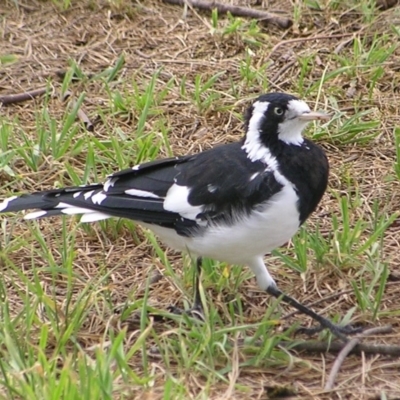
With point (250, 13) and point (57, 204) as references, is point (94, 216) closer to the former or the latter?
point (57, 204)

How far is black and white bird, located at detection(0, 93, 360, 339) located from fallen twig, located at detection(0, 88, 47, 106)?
1511 millimetres

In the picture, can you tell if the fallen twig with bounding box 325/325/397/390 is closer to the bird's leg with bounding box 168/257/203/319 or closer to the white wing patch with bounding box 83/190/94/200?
the bird's leg with bounding box 168/257/203/319

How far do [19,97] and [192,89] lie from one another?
870 millimetres

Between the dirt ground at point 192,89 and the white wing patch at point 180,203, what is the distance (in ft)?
1.17

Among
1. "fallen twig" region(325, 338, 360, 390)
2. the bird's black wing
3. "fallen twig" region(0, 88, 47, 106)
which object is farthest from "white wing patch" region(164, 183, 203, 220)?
"fallen twig" region(0, 88, 47, 106)

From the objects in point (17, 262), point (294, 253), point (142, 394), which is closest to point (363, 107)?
point (294, 253)

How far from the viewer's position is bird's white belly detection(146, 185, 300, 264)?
3.31 m

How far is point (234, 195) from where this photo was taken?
3.41m

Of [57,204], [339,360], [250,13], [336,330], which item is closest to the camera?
[339,360]

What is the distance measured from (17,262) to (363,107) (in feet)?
6.29

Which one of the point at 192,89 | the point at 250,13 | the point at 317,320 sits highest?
the point at 250,13

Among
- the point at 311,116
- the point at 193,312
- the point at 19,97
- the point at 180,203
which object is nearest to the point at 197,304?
the point at 193,312

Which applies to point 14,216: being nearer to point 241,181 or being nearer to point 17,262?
point 17,262

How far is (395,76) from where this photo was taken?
16.8 feet
